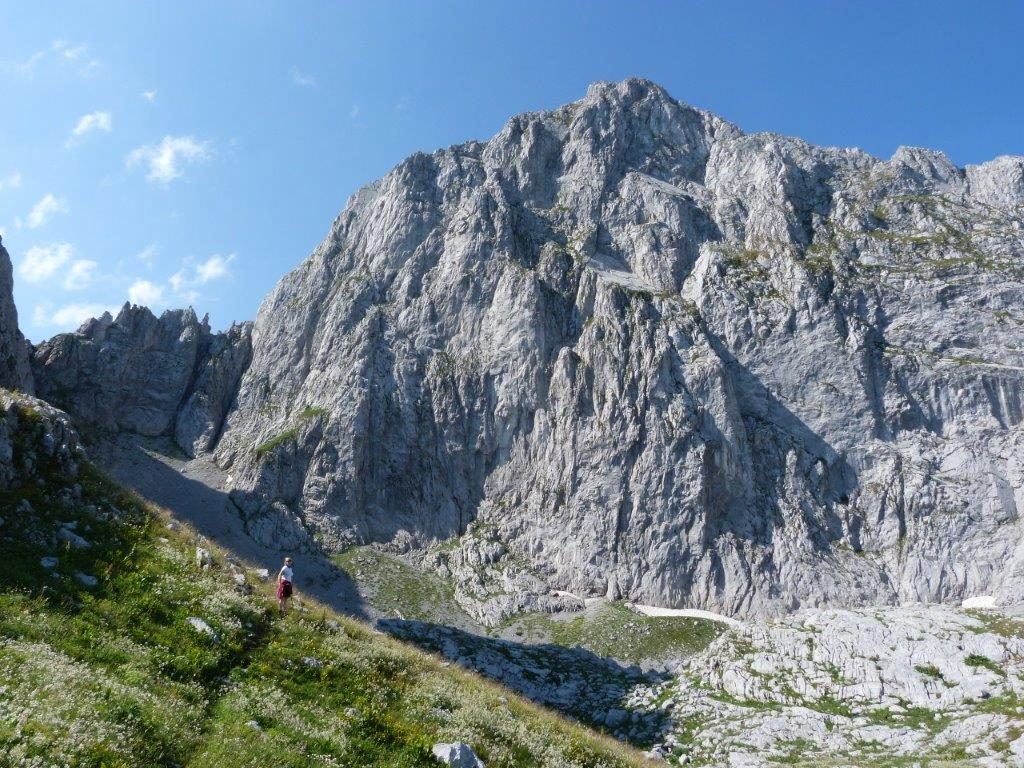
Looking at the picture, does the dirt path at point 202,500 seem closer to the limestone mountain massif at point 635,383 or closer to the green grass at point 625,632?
the limestone mountain massif at point 635,383

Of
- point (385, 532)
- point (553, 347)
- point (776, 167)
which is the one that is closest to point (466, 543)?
point (385, 532)

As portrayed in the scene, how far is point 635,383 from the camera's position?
105562 millimetres

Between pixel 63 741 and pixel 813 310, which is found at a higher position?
pixel 813 310

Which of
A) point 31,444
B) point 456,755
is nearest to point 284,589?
point 456,755

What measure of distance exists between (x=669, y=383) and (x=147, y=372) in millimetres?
93892

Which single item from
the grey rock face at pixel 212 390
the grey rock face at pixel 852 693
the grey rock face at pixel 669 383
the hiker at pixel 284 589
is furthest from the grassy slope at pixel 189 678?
the grey rock face at pixel 212 390

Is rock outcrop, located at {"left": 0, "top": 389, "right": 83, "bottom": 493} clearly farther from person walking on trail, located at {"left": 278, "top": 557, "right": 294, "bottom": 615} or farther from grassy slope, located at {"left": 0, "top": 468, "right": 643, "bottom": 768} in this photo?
person walking on trail, located at {"left": 278, "top": 557, "right": 294, "bottom": 615}

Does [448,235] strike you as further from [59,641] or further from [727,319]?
[59,641]

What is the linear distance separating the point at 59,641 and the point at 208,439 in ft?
366

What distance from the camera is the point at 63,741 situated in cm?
1050

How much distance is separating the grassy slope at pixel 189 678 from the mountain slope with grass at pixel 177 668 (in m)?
0.04

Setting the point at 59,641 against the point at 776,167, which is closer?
the point at 59,641

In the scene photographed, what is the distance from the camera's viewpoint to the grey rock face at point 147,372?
11294 cm

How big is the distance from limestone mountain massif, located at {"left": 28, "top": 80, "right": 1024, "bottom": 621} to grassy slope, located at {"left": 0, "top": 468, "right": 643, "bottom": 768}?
72221 mm
